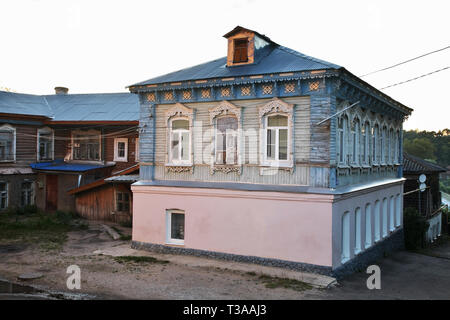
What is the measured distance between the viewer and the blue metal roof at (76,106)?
82.8ft

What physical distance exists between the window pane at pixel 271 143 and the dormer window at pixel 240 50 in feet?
10.6

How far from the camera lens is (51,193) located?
25.8 metres

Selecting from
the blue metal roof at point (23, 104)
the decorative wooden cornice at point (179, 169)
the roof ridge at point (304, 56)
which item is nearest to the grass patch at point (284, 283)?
the decorative wooden cornice at point (179, 169)

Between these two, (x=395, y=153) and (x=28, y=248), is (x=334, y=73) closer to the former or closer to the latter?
(x=395, y=153)

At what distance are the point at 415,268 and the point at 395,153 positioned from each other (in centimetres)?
709

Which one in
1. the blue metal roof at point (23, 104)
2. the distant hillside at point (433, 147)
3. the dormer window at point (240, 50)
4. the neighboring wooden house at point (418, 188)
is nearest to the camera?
the dormer window at point (240, 50)

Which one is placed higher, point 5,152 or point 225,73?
point 225,73

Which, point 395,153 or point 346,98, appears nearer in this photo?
point 346,98

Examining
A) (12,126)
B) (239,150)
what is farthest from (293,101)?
(12,126)

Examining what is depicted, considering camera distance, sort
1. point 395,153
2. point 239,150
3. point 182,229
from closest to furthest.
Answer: point 239,150
point 182,229
point 395,153

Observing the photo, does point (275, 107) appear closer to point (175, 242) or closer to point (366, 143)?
point (366, 143)

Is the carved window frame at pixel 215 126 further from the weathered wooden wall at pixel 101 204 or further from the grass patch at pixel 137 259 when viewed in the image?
the weathered wooden wall at pixel 101 204

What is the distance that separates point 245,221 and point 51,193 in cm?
1643

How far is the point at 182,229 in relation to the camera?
51.9ft
